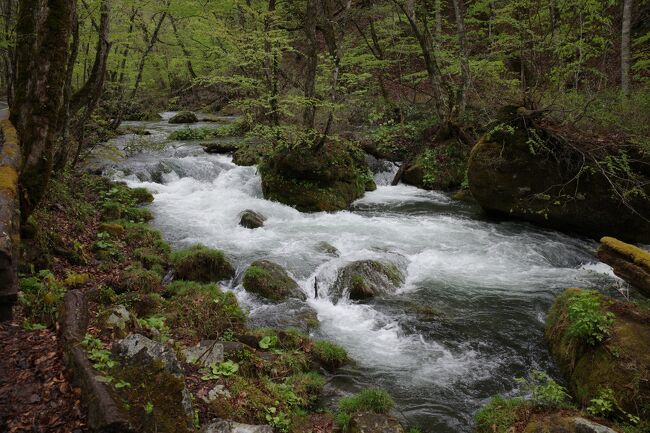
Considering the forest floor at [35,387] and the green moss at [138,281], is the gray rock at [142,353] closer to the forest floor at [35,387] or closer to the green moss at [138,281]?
the forest floor at [35,387]

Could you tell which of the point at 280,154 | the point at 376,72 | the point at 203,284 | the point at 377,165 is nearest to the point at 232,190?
the point at 280,154

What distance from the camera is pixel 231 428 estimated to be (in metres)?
4.27

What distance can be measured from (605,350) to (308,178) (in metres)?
9.98

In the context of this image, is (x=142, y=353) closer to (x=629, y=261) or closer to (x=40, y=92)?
(x=40, y=92)

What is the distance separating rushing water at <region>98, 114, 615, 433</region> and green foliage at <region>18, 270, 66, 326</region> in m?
3.30

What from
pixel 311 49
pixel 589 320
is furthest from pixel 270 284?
pixel 311 49

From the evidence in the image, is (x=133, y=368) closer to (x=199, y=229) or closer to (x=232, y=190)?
(x=199, y=229)

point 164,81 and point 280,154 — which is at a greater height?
point 164,81

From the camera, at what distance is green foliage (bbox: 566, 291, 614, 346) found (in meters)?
5.73

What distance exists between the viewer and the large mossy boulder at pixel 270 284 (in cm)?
842

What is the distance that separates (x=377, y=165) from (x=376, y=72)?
276 inches

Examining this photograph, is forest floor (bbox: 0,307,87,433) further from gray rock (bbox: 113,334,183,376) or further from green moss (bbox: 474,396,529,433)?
green moss (bbox: 474,396,529,433)

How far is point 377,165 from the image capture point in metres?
18.1

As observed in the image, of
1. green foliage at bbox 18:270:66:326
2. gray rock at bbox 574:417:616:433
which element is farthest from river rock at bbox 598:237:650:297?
green foliage at bbox 18:270:66:326
